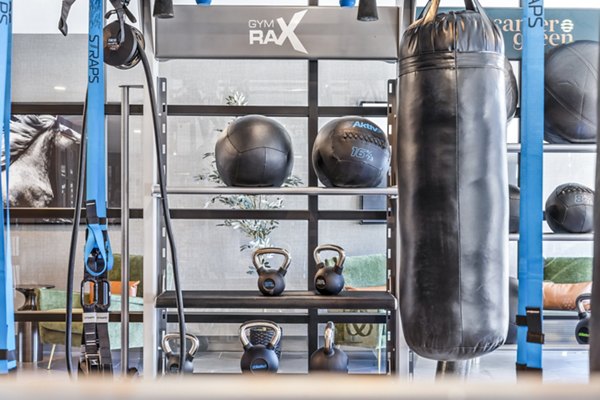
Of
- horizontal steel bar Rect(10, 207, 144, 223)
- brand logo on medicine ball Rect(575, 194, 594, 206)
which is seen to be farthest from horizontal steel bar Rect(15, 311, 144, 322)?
brand logo on medicine ball Rect(575, 194, 594, 206)

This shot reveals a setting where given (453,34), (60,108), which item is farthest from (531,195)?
(60,108)

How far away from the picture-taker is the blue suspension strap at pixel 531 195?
1972mm

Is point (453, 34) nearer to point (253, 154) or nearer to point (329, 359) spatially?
point (253, 154)

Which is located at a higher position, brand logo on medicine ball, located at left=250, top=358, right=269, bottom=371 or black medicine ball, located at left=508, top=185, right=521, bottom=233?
black medicine ball, located at left=508, top=185, right=521, bottom=233

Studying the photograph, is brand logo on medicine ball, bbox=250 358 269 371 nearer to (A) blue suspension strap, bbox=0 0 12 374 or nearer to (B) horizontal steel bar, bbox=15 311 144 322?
(B) horizontal steel bar, bbox=15 311 144 322

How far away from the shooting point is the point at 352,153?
3430 millimetres

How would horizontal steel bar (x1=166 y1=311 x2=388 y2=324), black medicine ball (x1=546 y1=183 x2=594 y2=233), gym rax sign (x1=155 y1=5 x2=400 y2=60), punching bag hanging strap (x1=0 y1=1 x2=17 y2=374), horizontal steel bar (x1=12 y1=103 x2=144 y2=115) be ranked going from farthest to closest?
horizontal steel bar (x1=12 y1=103 x2=144 y2=115), horizontal steel bar (x1=166 y1=311 x2=388 y2=324), gym rax sign (x1=155 y1=5 x2=400 y2=60), black medicine ball (x1=546 y1=183 x2=594 y2=233), punching bag hanging strap (x1=0 y1=1 x2=17 y2=374)

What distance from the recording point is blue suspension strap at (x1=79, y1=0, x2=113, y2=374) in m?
2.15

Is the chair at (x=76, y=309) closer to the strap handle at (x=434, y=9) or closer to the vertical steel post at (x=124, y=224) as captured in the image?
the vertical steel post at (x=124, y=224)

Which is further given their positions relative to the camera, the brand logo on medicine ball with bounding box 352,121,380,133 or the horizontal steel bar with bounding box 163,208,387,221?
the horizontal steel bar with bounding box 163,208,387,221

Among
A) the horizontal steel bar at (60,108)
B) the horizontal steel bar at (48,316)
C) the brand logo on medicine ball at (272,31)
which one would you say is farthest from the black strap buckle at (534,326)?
the horizontal steel bar at (60,108)

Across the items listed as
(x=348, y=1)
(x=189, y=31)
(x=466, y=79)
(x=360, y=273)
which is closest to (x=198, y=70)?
(x=189, y=31)

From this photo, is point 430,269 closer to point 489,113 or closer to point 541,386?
point 489,113

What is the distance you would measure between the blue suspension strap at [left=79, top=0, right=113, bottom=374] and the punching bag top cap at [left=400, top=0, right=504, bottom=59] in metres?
1.05
